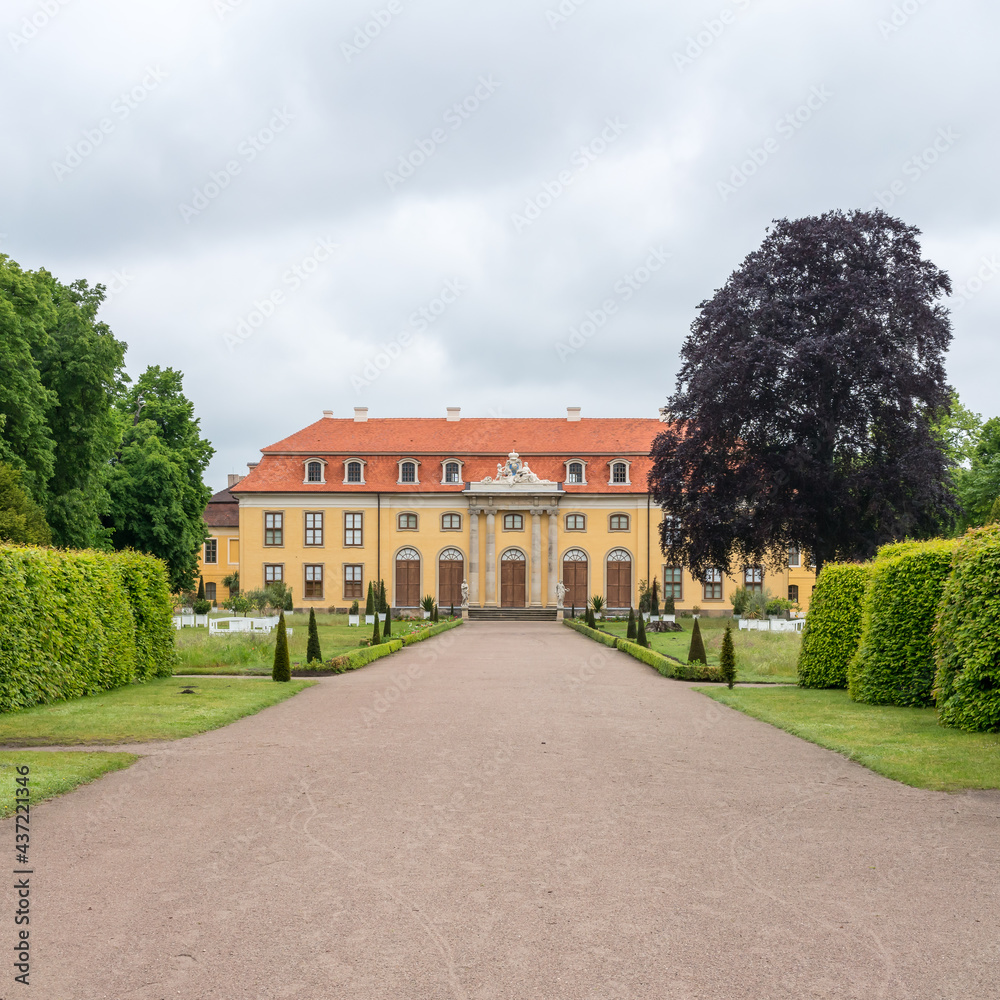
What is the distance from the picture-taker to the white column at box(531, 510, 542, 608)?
173ft

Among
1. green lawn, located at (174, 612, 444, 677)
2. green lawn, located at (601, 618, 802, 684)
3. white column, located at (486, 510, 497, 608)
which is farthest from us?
white column, located at (486, 510, 497, 608)

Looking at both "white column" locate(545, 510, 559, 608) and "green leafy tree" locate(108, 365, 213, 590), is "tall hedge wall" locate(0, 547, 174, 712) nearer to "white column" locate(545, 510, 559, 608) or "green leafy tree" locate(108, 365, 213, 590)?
"green leafy tree" locate(108, 365, 213, 590)

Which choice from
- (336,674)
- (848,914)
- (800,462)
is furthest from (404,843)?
(800,462)

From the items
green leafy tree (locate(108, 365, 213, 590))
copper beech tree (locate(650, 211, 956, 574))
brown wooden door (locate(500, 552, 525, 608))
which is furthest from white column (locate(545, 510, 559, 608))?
copper beech tree (locate(650, 211, 956, 574))

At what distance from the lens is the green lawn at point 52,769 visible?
761 cm

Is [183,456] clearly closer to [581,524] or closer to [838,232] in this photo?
[581,524]

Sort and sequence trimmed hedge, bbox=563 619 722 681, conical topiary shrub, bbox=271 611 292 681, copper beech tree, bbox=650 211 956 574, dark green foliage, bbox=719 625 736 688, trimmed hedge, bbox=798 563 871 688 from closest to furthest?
trimmed hedge, bbox=798 563 871 688, conical topiary shrub, bbox=271 611 292 681, dark green foliage, bbox=719 625 736 688, trimmed hedge, bbox=563 619 722 681, copper beech tree, bbox=650 211 956 574

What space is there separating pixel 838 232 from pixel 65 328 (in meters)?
25.5

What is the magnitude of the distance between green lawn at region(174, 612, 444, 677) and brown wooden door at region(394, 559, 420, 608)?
65.1 ft

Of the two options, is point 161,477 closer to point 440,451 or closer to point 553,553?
point 440,451

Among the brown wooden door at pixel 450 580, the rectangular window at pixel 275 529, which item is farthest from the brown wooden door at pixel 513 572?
the rectangular window at pixel 275 529

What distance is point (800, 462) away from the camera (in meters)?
26.8

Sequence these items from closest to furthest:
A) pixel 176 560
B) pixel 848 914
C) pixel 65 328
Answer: pixel 848 914
pixel 65 328
pixel 176 560

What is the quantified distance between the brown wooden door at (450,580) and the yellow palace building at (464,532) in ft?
0.18
